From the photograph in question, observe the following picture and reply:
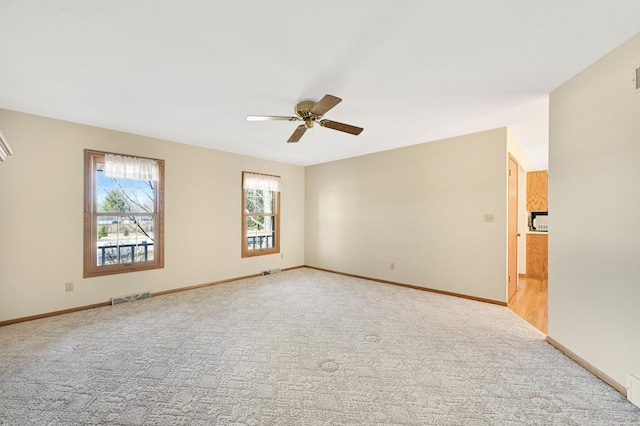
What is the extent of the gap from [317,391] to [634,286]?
2.27 metres

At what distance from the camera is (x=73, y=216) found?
3461mm

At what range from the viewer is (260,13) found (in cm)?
162

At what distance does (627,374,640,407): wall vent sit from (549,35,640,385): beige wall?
0.05 metres

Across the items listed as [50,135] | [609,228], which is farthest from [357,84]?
[50,135]

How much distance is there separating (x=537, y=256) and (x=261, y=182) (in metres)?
5.78

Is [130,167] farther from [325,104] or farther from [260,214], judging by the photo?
[325,104]

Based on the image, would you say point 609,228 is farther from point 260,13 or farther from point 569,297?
point 260,13

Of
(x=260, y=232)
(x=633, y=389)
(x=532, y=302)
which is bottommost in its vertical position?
(x=532, y=302)

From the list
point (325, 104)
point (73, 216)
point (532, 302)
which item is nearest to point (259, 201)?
point (73, 216)

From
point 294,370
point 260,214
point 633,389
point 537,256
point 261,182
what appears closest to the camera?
point 633,389

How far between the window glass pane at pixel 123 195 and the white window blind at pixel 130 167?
0.14m

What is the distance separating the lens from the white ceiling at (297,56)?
5.25ft

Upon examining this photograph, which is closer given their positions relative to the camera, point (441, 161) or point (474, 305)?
point (474, 305)

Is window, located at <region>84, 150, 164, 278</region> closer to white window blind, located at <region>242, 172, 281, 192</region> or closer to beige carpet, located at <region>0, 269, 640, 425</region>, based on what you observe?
beige carpet, located at <region>0, 269, 640, 425</region>
